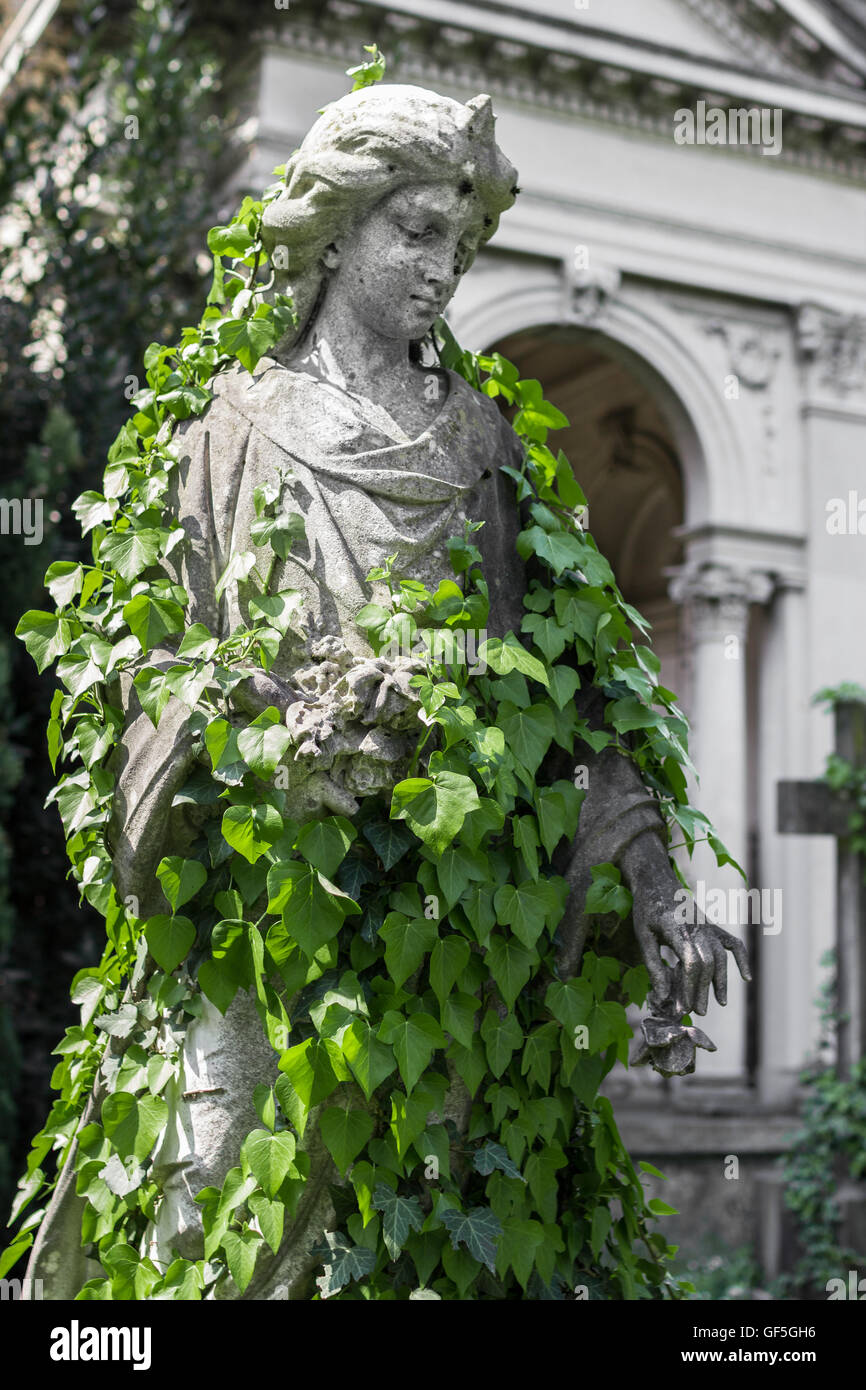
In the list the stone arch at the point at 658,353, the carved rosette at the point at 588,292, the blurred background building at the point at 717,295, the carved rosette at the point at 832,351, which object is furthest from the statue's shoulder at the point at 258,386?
the carved rosette at the point at 832,351

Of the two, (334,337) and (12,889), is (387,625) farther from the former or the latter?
(12,889)

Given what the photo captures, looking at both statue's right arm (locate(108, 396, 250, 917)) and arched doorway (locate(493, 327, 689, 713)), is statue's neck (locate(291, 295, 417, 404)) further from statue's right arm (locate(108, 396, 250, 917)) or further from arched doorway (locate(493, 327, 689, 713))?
arched doorway (locate(493, 327, 689, 713))

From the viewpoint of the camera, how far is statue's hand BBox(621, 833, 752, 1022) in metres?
2.18

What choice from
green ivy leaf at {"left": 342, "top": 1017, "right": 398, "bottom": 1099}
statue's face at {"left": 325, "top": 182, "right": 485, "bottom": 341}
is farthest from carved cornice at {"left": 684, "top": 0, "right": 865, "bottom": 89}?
green ivy leaf at {"left": 342, "top": 1017, "right": 398, "bottom": 1099}

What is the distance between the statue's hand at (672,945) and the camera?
7.14ft

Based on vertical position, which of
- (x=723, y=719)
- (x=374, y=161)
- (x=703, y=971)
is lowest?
(x=703, y=971)

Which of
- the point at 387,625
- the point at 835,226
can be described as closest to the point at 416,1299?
the point at 387,625

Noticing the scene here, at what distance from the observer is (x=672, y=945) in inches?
87.2

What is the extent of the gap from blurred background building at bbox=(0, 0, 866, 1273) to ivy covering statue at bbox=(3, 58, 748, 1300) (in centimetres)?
641

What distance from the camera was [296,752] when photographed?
2129 millimetres

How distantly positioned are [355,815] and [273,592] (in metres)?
0.37

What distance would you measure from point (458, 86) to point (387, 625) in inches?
303

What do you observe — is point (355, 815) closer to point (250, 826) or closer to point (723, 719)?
point (250, 826)

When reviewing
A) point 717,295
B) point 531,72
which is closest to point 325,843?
point 531,72
